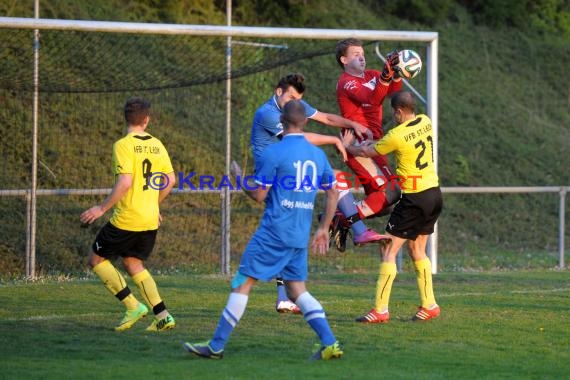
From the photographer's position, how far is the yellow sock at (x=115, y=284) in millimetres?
9430

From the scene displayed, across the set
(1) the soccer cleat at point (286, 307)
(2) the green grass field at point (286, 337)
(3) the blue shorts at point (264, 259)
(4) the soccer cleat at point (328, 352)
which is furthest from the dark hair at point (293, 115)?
(1) the soccer cleat at point (286, 307)

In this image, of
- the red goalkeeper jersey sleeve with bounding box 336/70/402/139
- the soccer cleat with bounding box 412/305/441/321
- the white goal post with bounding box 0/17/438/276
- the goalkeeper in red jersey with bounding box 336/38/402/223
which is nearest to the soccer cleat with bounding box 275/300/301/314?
the goalkeeper in red jersey with bounding box 336/38/402/223

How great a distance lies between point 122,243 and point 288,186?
7.85 ft

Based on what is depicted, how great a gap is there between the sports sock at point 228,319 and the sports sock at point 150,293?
1.70 m

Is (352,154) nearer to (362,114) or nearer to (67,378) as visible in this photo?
(362,114)

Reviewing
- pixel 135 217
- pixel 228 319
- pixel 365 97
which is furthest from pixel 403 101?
pixel 228 319

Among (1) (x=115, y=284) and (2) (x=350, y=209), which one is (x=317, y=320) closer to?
(1) (x=115, y=284)

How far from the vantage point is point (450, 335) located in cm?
903

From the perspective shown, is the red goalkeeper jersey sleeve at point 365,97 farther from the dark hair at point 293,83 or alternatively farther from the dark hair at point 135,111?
the dark hair at point 135,111

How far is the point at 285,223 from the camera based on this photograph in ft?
24.9

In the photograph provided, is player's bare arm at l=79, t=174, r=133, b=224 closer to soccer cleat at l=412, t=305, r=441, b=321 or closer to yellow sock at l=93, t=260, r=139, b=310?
yellow sock at l=93, t=260, r=139, b=310

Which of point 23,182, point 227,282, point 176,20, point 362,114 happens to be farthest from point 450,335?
point 176,20

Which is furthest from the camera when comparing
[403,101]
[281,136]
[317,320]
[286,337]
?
[281,136]

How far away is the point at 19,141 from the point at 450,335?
10479 millimetres
